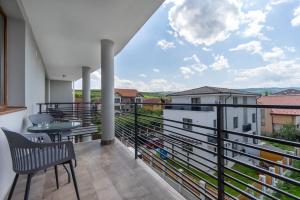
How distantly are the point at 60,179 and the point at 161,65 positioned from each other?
46.8 feet

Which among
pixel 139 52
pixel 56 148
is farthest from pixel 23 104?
pixel 139 52

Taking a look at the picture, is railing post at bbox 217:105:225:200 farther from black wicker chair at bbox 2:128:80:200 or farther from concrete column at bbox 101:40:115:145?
concrete column at bbox 101:40:115:145

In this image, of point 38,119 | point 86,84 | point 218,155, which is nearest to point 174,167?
point 218,155

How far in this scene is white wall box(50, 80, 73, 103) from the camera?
10531 millimetres

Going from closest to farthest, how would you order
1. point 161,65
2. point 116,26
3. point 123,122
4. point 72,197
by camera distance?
point 72,197, point 116,26, point 123,122, point 161,65

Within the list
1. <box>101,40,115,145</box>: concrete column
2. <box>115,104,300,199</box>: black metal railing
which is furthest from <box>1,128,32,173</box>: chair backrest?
<box>101,40,115,145</box>: concrete column

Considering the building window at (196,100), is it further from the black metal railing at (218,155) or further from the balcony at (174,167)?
the balcony at (174,167)

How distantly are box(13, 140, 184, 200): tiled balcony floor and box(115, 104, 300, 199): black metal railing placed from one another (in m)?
0.19

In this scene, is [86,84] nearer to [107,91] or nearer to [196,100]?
[107,91]

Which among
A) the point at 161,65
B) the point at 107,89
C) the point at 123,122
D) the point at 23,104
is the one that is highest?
the point at 161,65

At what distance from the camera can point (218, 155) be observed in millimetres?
1396

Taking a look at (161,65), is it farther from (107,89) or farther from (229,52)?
(107,89)

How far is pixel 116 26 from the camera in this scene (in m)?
3.28

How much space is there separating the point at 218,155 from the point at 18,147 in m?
1.61
